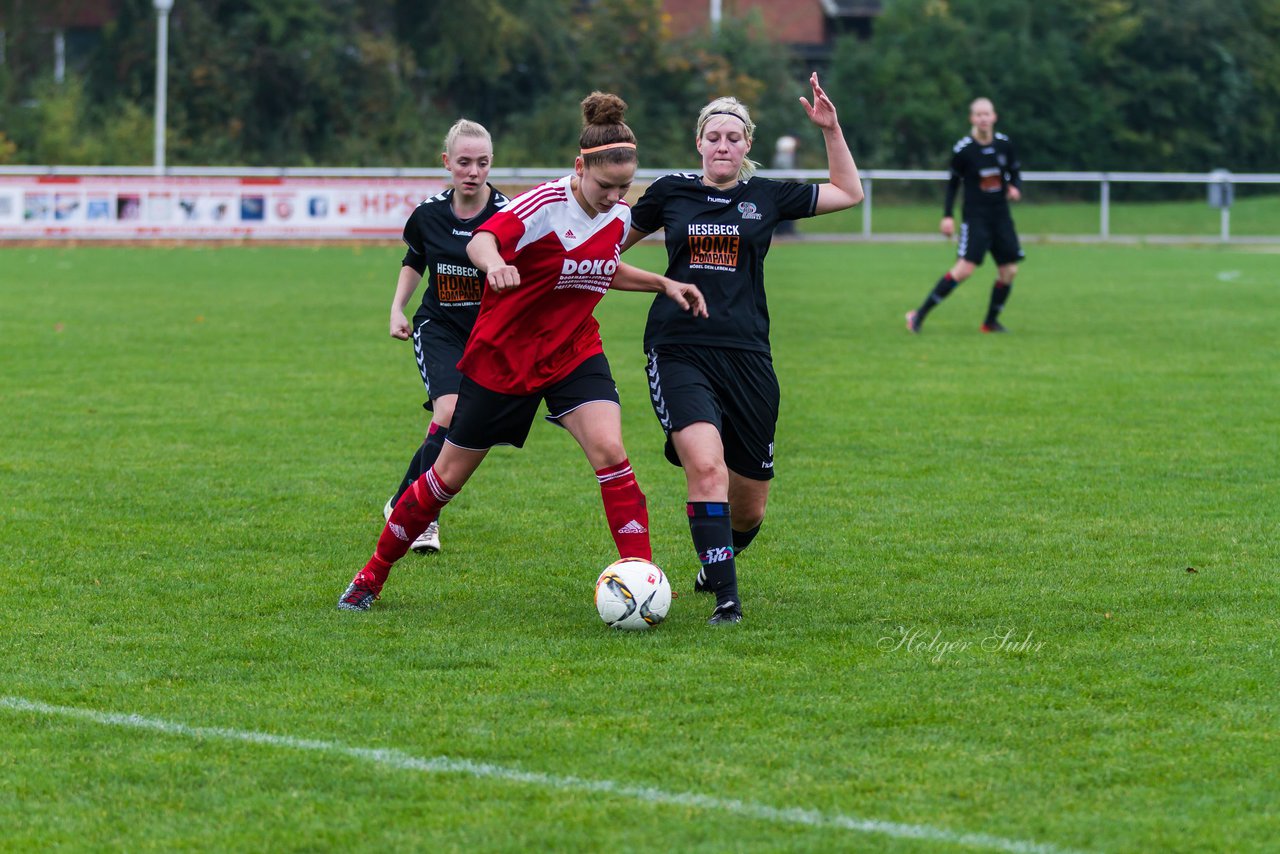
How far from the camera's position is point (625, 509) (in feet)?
19.8

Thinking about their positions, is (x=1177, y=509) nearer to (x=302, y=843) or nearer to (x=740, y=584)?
(x=740, y=584)

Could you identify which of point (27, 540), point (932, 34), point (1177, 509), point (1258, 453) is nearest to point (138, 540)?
point (27, 540)

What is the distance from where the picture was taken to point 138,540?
738 cm

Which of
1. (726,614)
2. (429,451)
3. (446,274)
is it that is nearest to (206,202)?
(446,274)

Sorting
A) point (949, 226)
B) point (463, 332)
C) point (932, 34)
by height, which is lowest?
point (463, 332)

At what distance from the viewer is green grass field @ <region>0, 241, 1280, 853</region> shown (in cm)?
408

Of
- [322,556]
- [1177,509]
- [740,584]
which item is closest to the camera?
[740,584]

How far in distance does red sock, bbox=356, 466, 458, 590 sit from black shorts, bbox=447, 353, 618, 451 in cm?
19

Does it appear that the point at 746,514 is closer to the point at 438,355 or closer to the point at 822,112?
the point at 822,112

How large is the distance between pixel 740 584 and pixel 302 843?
2.97 m

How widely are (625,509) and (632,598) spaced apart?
389mm

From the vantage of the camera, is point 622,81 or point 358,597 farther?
point 622,81

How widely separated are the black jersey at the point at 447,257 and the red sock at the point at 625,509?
1501 millimetres

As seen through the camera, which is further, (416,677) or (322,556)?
(322,556)
